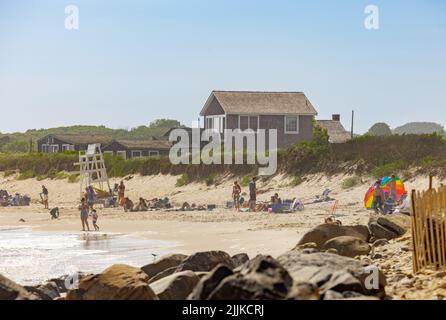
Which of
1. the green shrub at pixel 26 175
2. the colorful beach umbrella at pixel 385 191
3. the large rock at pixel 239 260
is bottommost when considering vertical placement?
the large rock at pixel 239 260

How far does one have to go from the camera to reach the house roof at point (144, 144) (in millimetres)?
61875

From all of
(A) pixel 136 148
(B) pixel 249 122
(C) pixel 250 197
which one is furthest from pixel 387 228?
(A) pixel 136 148

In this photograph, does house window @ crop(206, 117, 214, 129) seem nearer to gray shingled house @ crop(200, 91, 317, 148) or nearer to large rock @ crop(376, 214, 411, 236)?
gray shingled house @ crop(200, 91, 317, 148)

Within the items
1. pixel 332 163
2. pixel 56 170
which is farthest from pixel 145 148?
pixel 332 163

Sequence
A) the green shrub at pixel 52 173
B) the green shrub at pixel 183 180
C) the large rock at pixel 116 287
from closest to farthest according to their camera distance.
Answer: the large rock at pixel 116 287, the green shrub at pixel 183 180, the green shrub at pixel 52 173

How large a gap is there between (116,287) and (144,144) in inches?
2004

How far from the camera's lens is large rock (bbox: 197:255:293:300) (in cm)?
954

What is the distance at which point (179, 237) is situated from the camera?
25.5m

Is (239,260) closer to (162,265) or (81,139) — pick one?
(162,265)

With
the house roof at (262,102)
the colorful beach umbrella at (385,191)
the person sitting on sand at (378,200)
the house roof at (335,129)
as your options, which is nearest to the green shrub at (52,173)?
the house roof at (262,102)

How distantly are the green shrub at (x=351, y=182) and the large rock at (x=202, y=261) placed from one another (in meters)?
19.9

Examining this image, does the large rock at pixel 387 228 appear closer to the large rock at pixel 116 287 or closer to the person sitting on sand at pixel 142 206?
the large rock at pixel 116 287

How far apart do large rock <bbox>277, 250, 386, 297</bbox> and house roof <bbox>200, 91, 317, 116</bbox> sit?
3716cm
